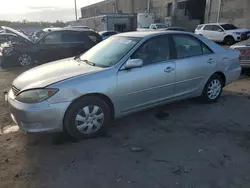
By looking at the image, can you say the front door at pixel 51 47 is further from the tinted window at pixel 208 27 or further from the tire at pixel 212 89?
the tinted window at pixel 208 27

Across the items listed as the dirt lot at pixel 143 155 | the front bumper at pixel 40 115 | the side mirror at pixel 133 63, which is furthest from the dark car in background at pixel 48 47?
the front bumper at pixel 40 115

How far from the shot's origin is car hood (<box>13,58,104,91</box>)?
351cm

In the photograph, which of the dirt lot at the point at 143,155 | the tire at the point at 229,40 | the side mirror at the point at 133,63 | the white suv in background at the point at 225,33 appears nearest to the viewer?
the dirt lot at the point at 143,155

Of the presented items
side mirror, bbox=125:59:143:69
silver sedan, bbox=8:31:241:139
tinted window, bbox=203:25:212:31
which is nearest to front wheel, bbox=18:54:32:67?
silver sedan, bbox=8:31:241:139

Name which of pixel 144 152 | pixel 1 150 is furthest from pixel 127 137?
pixel 1 150

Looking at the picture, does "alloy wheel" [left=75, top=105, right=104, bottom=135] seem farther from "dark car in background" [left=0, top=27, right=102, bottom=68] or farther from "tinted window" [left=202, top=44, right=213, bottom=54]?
"dark car in background" [left=0, top=27, right=102, bottom=68]

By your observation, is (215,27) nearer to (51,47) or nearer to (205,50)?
(51,47)

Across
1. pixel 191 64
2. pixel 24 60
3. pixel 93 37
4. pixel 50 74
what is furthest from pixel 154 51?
pixel 24 60

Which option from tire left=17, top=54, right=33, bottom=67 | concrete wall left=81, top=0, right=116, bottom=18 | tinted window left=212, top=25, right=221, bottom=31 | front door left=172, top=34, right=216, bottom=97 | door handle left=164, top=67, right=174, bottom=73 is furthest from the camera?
concrete wall left=81, top=0, right=116, bottom=18

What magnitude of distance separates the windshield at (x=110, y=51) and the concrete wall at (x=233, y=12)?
75.2ft

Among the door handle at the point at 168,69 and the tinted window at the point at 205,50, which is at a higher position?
the tinted window at the point at 205,50

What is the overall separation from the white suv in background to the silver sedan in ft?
47.1

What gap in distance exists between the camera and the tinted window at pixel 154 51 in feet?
13.5

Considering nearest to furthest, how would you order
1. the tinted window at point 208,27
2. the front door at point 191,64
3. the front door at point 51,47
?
the front door at point 191,64 → the front door at point 51,47 → the tinted window at point 208,27
